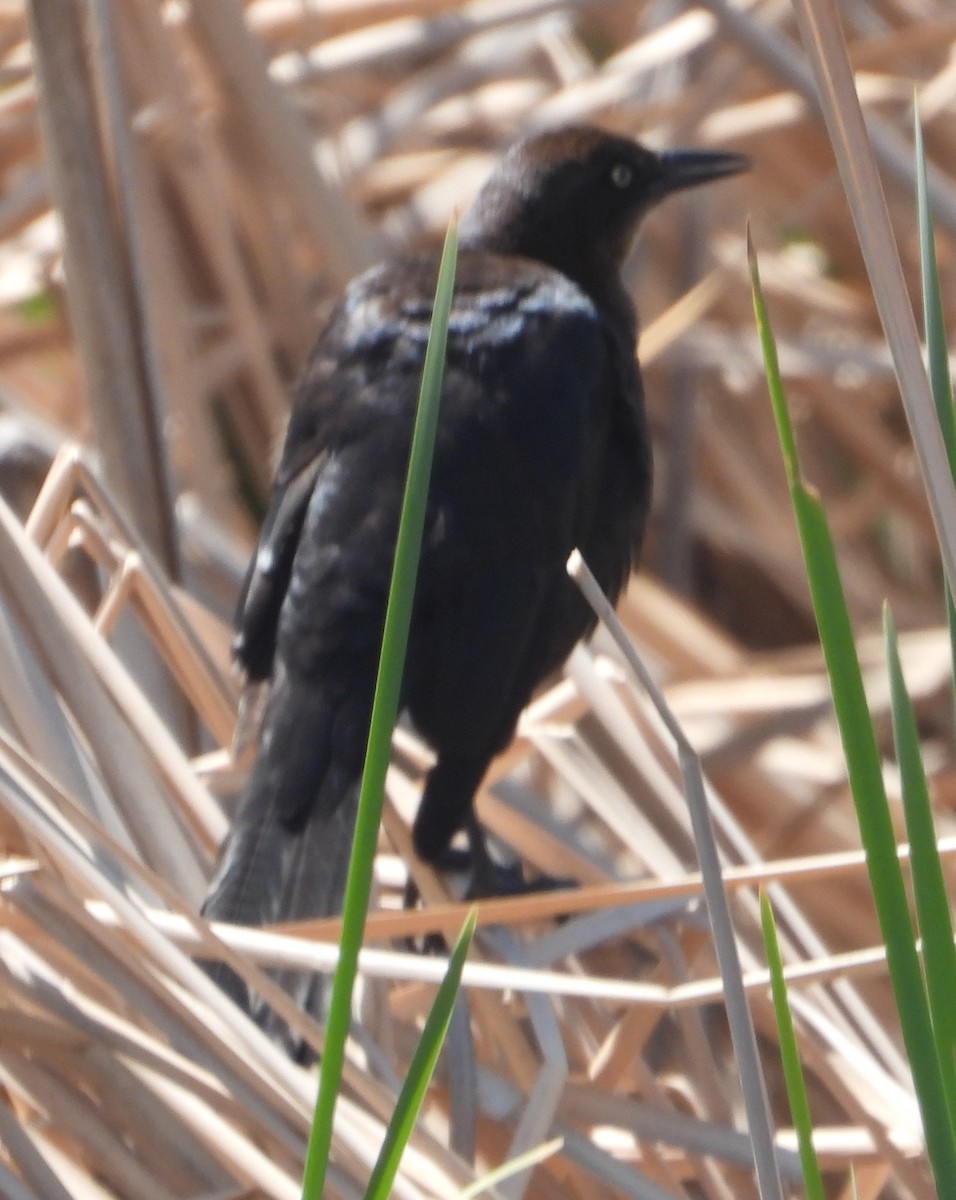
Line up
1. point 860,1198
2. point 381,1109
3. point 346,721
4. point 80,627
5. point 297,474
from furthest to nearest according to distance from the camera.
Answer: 1. point 297,474
2. point 346,721
3. point 80,627
4. point 860,1198
5. point 381,1109

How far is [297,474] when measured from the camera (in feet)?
6.76

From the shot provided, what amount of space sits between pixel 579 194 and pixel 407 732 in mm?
865

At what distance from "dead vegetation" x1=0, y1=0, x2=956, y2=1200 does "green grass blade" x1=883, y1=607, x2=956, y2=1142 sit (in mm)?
383

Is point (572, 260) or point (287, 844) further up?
point (572, 260)

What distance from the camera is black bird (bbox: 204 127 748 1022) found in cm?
181

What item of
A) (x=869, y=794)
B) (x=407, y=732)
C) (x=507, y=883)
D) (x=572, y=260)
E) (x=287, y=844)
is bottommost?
(x=507, y=883)

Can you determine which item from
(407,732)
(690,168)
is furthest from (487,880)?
(690,168)

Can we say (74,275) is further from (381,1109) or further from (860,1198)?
(860,1198)

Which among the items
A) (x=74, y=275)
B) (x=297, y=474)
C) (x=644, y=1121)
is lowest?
(x=644, y=1121)

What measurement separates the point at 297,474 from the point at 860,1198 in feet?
3.48

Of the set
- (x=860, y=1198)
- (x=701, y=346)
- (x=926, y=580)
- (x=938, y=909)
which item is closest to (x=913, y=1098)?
(x=860, y=1198)

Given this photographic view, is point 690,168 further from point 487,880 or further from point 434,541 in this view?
point 487,880

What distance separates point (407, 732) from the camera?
7.80 feet

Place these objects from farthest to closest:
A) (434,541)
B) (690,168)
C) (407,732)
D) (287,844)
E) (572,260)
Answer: (690,168), (572,260), (407,732), (434,541), (287,844)
